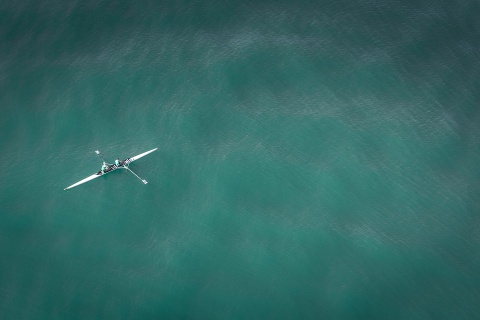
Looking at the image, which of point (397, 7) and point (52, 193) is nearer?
point (52, 193)

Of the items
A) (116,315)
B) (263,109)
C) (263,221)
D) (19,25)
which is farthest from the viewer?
(19,25)

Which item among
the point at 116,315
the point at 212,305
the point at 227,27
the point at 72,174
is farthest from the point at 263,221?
the point at 227,27

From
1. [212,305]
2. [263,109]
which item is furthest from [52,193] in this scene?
[263,109]

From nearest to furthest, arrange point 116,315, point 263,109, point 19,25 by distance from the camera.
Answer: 1. point 116,315
2. point 263,109
3. point 19,25

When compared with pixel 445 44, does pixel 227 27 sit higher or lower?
higher

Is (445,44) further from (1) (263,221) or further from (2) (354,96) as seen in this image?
(1) (263,221)

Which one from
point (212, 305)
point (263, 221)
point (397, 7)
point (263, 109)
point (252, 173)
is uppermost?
point (397, 7)
